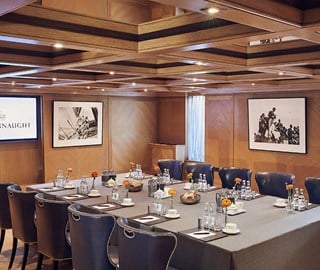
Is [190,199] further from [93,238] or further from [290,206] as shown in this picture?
[93,238]

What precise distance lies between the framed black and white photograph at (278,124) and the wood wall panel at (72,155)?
3971 millimetres

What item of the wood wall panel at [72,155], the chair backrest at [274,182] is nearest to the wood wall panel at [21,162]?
the wood wall panel at [72,155]

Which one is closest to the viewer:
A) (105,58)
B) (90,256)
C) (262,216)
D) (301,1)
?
(301,1)

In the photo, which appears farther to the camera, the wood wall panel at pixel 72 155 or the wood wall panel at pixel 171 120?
the wood wall panel at pixel 171 120

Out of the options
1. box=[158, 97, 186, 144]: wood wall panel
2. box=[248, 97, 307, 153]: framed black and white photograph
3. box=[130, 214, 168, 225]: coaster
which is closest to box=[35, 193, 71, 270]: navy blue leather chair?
box=[130, 214, 168, 225]: coaster

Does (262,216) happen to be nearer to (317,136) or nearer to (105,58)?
(105,58)

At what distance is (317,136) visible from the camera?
784cm

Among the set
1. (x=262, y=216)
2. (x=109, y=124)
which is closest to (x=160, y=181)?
(x=262, y=216)

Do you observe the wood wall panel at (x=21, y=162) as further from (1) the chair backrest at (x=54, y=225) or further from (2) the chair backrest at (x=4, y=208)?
(1) the chair backrest at (x=54, y=225)

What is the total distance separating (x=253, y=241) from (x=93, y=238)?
132cm

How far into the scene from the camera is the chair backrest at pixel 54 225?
398 centimetres

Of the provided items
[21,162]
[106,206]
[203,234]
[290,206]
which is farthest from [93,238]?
[21,162]

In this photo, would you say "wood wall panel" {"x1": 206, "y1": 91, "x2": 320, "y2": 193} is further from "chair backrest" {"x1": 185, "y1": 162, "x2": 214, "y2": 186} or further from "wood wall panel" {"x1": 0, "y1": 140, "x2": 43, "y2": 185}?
"wood wall panel" {"x1": 0, "y1": 140, "x2": 43, "y2": 185}

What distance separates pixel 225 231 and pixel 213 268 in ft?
1.27
